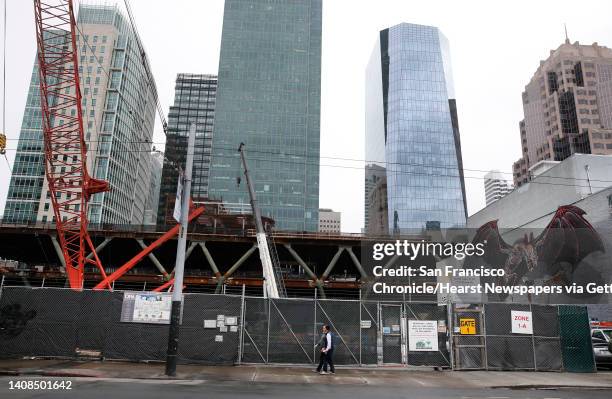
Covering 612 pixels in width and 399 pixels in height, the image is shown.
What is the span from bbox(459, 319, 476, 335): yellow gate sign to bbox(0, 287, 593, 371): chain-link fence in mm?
38

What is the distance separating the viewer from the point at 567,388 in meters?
13.4

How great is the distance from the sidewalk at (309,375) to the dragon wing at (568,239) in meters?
18.9

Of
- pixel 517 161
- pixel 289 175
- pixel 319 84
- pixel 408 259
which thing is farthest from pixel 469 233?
pixel 517 161

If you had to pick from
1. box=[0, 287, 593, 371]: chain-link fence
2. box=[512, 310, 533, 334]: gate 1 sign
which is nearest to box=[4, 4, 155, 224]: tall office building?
box=[0, 287, 593, 371]: chain-link fence

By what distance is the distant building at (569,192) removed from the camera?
1297 inches

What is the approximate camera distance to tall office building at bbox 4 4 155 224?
125 meters

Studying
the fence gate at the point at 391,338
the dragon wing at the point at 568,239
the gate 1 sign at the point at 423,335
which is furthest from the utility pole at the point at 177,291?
the dragon wing at the point at 568,239

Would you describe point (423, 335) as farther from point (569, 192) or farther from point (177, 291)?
point (569, 192)

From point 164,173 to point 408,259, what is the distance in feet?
508

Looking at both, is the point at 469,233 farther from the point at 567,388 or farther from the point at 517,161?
the point at 517,161

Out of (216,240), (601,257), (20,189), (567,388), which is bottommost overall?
(567,388)

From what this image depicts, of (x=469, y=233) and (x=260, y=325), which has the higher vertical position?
(x=469, y=233)

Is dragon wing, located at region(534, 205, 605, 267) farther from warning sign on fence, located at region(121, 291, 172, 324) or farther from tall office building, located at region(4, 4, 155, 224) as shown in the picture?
tall office building, located at region(4, 4, 155, 224)

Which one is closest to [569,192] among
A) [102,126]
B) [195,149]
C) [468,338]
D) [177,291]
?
[468,338]
